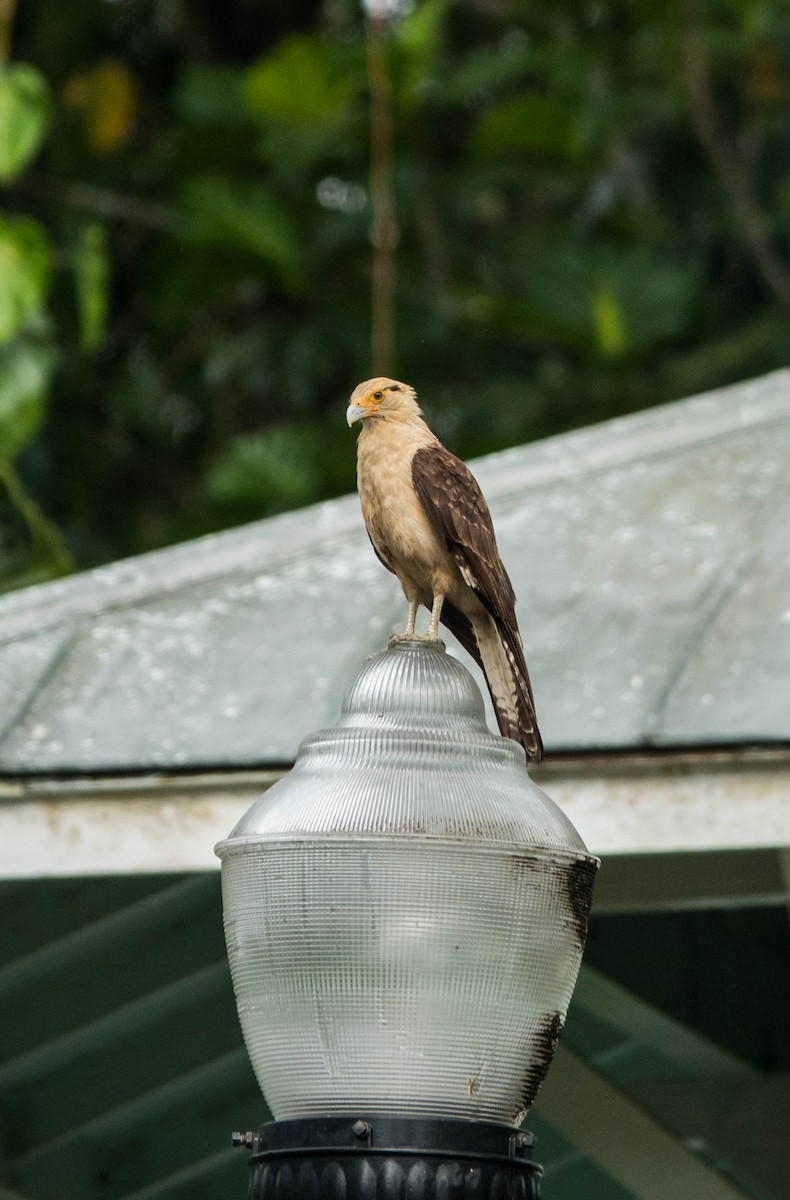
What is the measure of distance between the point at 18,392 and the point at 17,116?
4.51 ft

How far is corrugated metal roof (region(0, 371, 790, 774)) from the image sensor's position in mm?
4516

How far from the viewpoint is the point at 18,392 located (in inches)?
338

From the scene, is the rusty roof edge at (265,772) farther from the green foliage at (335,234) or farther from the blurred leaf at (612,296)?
the blurred leaf at (612,296)

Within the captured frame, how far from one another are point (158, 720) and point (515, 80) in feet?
34.2

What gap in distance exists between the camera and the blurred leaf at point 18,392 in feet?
28.0

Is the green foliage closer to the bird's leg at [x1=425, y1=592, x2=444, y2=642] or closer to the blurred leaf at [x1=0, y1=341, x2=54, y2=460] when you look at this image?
the blurred leaf at [x1=0, y1=341, x2=54, y2=460]

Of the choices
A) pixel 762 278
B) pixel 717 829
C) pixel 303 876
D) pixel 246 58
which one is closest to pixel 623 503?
pixel 717 829

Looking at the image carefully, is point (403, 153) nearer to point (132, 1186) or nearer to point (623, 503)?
point (623, 503)

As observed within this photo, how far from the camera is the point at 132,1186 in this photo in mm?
5609

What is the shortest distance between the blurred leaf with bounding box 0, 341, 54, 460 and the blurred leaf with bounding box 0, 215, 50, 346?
0.12 meters

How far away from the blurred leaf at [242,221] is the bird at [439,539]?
6484 mm

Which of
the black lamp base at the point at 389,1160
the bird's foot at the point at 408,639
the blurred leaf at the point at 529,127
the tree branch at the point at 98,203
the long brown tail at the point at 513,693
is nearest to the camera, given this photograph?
the black lamp base at the point at 389,1160

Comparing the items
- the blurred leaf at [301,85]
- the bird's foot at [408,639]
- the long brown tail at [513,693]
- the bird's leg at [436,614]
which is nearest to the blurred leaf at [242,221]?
the blurred leaf at [301,85]

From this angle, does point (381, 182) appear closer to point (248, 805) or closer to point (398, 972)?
point (248, 805)
